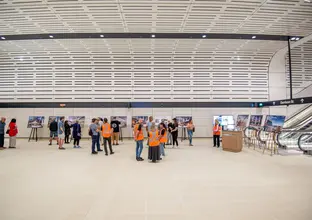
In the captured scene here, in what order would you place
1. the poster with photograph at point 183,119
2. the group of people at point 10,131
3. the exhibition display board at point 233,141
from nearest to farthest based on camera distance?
the exhibition display board at point 233,141 → the group of people at point 10,131 → the poster with photograph at point 183,119

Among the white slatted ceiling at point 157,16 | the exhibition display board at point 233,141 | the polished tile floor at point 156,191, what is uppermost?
the white slatted ceiling at point 157,16

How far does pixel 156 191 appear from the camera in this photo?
146 inches


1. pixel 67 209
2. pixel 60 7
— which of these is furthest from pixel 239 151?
pixel 60 7

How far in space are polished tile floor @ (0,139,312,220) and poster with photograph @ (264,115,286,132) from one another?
201 centimetres

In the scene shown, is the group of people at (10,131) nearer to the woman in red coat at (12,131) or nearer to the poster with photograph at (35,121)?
the woman in red coat at (12,131)

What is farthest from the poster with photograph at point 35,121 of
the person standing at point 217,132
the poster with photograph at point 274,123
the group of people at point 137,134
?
the poster with photograph at point 274,123

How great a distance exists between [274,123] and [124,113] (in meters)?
9.47

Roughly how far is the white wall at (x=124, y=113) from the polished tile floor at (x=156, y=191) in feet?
24.2

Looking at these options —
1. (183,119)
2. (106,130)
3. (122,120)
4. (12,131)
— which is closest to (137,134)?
(106,130)

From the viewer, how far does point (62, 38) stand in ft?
34.3

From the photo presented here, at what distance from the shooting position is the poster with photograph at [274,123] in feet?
24.9

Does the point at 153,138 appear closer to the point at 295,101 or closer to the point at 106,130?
the point at 106,130

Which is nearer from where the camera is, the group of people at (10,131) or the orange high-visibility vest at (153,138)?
the orange high-visibility vest at (153,138)

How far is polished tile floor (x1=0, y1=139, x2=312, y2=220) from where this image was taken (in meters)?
2.84
